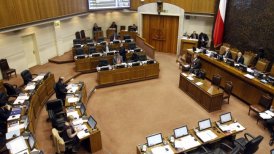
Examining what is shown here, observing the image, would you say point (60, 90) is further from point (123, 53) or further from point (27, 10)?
point (123, 53)

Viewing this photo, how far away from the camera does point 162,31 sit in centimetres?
1655

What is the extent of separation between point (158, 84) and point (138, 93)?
148 cm

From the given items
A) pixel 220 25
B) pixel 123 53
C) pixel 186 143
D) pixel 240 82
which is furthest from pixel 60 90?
pixel 220 25

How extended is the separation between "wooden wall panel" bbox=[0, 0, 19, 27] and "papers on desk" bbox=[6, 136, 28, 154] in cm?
581

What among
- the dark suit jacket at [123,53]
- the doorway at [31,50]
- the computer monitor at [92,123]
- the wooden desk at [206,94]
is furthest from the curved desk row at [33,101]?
the wooden desk at [206,94]

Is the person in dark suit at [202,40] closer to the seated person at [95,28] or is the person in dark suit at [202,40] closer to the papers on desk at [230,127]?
the papers on desk at [230,127]

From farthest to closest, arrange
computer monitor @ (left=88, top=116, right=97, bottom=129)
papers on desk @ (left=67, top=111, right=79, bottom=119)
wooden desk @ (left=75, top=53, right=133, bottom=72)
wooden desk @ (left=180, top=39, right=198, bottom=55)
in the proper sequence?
wooden desk @ (left=180, top=39, right=198, bottom=55) → wooden desk @ (left=75, top=53, right=133, bottom=72) → papers on desk @ (left=67, top=111, right=79, bottom=119) → computer monitor @ (left=88, top=116, right=97, bottom=129)

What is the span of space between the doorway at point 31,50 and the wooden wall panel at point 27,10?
192cm

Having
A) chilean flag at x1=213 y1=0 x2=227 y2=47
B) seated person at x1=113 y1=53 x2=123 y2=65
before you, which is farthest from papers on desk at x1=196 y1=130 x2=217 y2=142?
chilean flag at x1=213 y1=0 x2=227 y2=47

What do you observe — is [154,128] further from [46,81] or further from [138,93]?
[46,81]

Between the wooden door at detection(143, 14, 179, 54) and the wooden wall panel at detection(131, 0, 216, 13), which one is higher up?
the wooden wall panel at detection(131, 0, 216, 13)

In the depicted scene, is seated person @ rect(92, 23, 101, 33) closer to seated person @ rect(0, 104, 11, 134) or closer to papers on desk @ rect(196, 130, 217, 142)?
seated person @ rect(0, 104, 11, 134)

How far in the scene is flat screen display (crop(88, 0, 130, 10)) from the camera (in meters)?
16.9

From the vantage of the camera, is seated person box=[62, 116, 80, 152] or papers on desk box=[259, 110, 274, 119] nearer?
seated person box=[62, 116, 80, 152]
